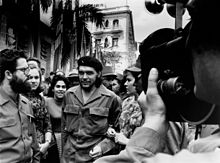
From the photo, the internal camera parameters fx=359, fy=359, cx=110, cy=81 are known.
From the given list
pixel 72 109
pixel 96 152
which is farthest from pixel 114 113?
pixel 96 152

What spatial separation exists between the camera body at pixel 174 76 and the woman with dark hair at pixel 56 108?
4.37m

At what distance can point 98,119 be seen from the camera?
483 centimetres

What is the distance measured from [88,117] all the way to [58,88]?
1.54m

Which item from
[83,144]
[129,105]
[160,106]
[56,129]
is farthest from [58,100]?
[160,106]

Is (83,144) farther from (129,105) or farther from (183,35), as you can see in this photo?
(183,35)

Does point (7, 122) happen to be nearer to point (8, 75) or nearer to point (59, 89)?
point (8, 75)

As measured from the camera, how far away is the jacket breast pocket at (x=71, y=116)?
4828 millimetres

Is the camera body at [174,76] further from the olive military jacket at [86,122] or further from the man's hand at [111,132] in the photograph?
the olive military jacket at [86,122]

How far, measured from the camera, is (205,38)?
996 millimetres

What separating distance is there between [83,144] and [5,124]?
1.20 metres

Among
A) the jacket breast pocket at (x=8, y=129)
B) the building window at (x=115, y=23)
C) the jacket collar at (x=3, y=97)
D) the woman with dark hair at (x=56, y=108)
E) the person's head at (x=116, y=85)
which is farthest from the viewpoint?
the building window at (x=115, y=23)

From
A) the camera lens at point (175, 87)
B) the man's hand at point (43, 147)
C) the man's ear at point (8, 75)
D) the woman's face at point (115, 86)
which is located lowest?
the man's hand at point (43, 147)

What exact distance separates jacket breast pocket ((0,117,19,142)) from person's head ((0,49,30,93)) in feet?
1.51

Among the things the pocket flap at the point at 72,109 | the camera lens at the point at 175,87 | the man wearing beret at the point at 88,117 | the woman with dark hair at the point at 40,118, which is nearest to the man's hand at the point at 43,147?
the woman with dark hair at the point at 40,118
